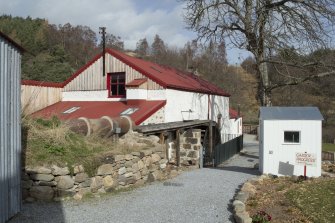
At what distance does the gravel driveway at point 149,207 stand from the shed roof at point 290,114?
12.0 ft

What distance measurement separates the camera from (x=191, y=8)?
21.9 m

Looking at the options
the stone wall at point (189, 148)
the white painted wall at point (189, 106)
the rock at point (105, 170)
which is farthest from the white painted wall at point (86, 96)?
the rock at point (105, 170)

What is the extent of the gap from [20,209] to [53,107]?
701 inches

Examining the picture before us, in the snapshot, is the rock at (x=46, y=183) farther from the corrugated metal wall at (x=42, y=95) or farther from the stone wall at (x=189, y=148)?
the corrugated metal wall at (x=42, y=95)

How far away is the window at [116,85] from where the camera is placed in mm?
23484

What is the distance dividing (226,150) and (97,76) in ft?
32.6

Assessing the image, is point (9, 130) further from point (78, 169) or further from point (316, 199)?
point (316, 199)

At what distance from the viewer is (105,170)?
10.0m

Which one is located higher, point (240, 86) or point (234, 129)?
point (240, 86)

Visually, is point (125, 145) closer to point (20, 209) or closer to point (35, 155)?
point (35, 155)

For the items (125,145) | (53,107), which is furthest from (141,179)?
(53,107)

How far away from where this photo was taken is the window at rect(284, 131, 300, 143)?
44.1 feet

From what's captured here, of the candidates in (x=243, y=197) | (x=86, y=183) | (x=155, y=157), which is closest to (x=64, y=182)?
(x=86, y=183)

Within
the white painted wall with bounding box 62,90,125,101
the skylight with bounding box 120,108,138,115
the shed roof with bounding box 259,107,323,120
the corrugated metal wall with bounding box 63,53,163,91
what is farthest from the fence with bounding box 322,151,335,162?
the white painted wall with bounding box 62,90,125,101
